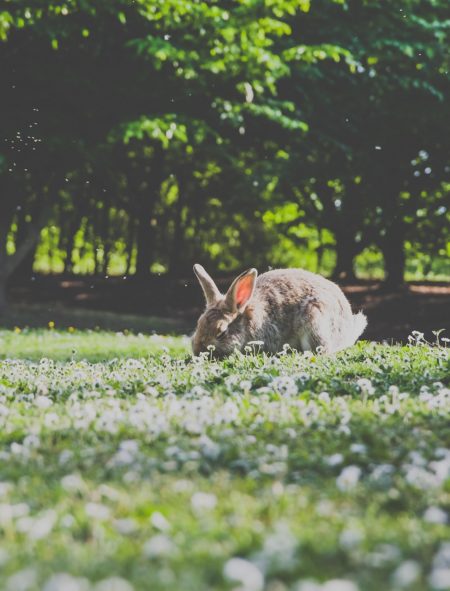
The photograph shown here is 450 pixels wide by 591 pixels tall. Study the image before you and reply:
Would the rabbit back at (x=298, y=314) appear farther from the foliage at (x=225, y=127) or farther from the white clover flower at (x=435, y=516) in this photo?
the foliage at (x=225, y=127)

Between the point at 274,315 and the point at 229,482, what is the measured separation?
19.8 feet

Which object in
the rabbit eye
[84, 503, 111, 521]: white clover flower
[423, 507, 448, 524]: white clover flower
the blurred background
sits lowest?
[84, 503, 111, 521]: white clover flower

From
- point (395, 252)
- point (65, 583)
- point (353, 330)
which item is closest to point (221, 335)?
point (353, 330)

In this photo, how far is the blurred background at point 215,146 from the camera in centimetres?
1917

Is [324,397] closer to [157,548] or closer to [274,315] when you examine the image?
[157,548]

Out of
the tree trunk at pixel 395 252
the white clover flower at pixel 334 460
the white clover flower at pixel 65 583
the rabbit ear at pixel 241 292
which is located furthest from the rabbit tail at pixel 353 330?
the tree trunk at pixel 395 252

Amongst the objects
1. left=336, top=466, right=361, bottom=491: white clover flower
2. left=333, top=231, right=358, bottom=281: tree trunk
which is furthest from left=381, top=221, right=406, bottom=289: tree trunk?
left=336, top=466, right=361, bottom=491: white clover flower

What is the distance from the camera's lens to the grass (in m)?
3.75

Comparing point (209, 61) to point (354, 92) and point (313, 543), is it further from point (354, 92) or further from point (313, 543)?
point (313, 543)

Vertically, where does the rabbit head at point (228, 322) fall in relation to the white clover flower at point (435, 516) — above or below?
above

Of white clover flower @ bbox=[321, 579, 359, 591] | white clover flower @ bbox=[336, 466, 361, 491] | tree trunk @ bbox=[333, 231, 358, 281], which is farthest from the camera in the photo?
tree trunk @ bbox=[333, 231, 358, 281]

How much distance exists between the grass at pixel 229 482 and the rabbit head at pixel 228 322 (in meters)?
1.75

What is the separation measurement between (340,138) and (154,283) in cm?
956

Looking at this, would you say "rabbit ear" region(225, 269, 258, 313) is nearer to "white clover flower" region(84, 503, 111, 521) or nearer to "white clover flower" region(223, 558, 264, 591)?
"white clover flower" region(84, 503, 111, 521)
